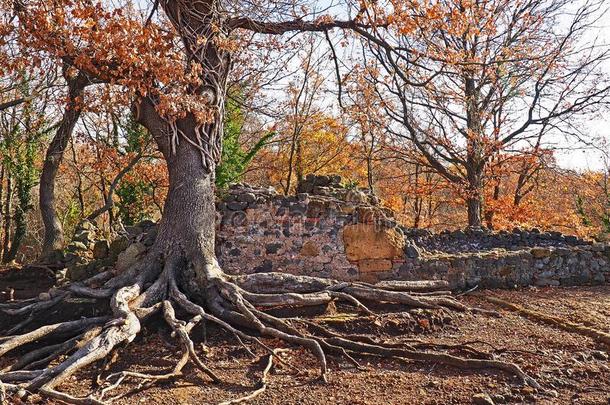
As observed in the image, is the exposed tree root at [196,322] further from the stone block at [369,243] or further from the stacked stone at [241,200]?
the stacked stone at [241,200]

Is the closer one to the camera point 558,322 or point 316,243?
point 558,322

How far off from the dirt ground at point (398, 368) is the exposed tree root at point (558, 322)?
99mm

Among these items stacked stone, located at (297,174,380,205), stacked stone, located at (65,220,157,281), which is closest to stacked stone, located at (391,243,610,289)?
stacked stone, located at (297,174,380,205)

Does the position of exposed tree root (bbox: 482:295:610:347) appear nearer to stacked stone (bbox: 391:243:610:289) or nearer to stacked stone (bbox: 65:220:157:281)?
stacked stone (bbox: 391:243:610:289)

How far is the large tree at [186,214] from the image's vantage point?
4898 mm

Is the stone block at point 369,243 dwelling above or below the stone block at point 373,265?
above

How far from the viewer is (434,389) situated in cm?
395

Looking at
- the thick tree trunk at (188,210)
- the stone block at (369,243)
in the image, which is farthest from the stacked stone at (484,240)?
the thick tree trunk at (188,210)

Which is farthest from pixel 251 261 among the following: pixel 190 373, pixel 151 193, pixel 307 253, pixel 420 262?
pixel 151 193

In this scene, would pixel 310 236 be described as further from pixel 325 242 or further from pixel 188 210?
pixel 188 210

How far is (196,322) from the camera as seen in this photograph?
5.13 meters

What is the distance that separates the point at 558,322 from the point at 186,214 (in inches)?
192

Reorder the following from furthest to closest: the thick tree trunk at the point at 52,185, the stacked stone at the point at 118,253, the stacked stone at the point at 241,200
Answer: the thick tree trunk at the point at 52,185, the stacked stone at the point at 241,200, the stacked stone at the point at 118,253

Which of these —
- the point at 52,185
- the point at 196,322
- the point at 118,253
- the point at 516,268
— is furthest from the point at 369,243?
the point at 52,185
